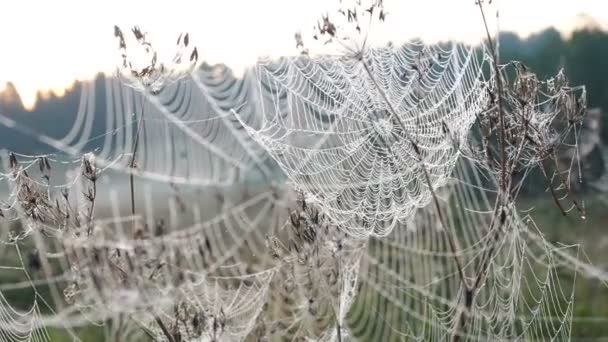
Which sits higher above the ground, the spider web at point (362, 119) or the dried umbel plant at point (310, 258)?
the spider web at point (362, 119)

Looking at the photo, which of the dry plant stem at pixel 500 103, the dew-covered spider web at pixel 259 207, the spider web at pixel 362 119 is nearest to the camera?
the dew-covered spider web at pixel 259 207

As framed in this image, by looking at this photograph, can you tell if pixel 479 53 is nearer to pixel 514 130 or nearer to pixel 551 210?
pixel 551 210

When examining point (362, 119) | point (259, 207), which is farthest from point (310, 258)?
point (362, 119)

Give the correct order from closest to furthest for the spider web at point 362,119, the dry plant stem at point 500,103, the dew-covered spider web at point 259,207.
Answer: the dew-covered spider web at point 259,207, the dry plant stem at point 500,103, the spider web at point 362,119

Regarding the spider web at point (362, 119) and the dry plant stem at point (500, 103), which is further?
the spider web at point (362, 119)

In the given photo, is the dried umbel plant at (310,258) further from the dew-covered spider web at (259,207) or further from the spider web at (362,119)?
the spider web at (362,119)

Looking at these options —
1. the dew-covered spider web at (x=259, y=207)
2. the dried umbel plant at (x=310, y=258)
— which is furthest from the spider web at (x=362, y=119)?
the dried umbel plant at (x=310, y=258)

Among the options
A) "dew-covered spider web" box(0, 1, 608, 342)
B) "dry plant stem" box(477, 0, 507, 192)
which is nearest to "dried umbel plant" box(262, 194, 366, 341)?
"dew-covered spider web" box(0, 1, 608, 342)

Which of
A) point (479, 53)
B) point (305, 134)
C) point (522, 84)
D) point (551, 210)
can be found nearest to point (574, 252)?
point (551, 210)
